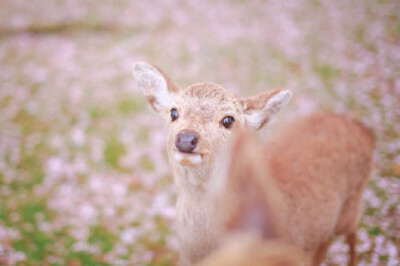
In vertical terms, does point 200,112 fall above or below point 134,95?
below

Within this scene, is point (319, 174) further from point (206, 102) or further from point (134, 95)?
point (134, 95)

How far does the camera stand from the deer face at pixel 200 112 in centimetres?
225

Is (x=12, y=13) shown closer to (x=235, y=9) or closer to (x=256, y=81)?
(x=235, y=9)

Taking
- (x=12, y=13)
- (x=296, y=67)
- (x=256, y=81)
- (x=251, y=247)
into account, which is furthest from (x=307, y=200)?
(x=12, y=13)

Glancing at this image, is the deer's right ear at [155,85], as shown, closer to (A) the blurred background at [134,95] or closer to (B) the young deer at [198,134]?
(B) the young deer at [198,134]

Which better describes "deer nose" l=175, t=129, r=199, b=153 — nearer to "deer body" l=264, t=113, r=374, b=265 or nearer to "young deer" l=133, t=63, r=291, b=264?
"young deer" l=133, t=63, r=291, b=264

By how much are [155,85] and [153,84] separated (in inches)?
0.9

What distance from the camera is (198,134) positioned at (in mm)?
2234

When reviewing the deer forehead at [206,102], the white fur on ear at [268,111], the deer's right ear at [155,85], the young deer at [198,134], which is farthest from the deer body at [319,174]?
the deer's right ear at [155,85]

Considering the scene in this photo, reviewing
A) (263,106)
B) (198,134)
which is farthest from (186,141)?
(263,106)

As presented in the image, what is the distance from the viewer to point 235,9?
10.6 meters

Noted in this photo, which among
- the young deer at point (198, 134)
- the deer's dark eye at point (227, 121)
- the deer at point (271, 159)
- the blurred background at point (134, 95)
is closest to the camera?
the young deer at point (198, 134)

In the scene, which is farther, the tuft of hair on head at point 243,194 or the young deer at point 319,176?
the young deer at point 319,176

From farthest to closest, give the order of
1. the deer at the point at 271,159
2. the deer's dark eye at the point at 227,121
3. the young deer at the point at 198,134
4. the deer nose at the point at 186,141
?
the deer's dark eye at the point at 227,121, the deer at the point at 271,159, the young deer at the point at 198,134, the deer nose at the point at 186,141
